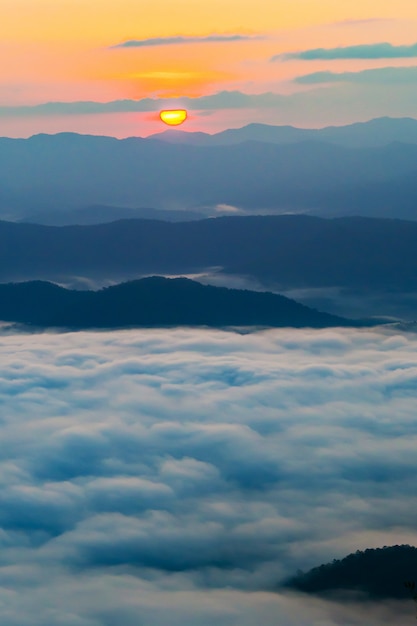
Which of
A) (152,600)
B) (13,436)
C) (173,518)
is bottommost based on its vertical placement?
(152,600)

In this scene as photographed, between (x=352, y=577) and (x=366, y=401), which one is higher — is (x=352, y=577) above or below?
below

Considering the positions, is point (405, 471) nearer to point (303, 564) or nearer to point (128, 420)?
point (303, 564)

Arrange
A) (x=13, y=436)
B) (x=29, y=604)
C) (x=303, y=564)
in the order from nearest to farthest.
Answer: (x=29, y=604) < (x=303, y=564) < (x=13, y=436)

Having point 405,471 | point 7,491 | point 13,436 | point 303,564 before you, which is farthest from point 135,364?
point 303,564

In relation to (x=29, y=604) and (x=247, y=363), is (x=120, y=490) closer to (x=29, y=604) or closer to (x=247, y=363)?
(x=29, y=604)

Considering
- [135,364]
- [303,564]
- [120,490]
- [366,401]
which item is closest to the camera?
[303,564]

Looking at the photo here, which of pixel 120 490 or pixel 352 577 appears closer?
pixel 352 577
